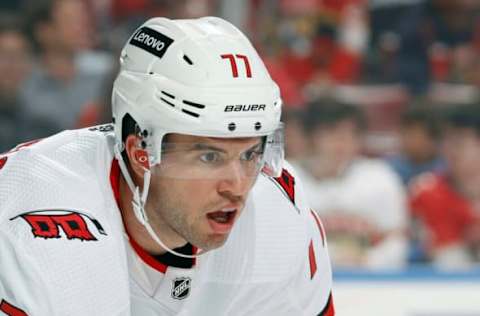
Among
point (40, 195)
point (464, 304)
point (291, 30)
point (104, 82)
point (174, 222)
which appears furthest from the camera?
point (291, 30)

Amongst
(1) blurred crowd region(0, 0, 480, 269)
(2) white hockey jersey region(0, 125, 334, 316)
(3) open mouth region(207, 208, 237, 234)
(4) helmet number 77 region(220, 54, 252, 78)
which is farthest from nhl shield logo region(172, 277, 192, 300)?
(1) blurred crowd region(0, 0, 480, 269)

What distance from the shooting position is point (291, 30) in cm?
537

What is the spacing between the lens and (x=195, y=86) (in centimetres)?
202

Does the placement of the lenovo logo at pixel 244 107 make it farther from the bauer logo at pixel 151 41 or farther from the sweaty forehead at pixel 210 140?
the bauer logo at pixel 151 41

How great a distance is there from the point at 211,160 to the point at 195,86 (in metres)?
0.15

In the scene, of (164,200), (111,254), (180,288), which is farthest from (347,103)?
(111,254)

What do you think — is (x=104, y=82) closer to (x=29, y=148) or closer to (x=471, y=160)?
(x=471, y=160)

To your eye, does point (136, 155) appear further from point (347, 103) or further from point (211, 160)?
point (347, 103)

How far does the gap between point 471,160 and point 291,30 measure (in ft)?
4.48

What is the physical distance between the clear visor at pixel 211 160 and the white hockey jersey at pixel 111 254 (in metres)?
0.14

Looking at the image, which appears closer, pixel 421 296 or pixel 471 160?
pixel 421 296

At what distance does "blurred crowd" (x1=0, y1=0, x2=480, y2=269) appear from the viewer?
412 cm

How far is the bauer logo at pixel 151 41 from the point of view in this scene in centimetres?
209

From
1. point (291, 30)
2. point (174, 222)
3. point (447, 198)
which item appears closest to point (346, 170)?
point (447, 198)
